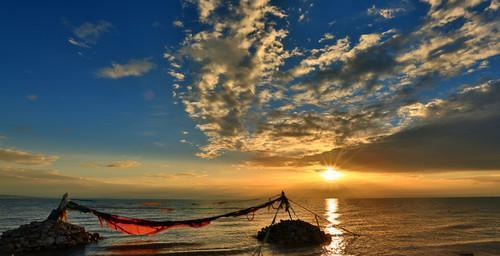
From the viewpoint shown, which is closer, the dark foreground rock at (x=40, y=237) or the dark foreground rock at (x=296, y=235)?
the dark foreground rock at (x=40, y=237)

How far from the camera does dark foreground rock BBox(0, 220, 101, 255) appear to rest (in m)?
22.0

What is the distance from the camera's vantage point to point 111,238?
1216 inches

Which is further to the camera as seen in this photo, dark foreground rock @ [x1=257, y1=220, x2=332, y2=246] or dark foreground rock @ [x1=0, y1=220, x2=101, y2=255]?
dark foreground rock @ [x1=257, y1=220, x2=332, y2=246]

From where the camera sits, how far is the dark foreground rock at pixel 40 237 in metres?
22.0

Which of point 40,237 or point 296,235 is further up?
point 40,237

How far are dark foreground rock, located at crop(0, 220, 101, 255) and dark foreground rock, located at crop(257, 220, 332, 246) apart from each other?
48.9 ft

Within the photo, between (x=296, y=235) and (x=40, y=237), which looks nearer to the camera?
(x=40, y=237)

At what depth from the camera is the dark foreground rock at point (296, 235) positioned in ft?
83.4

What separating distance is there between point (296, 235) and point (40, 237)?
59.5 feet

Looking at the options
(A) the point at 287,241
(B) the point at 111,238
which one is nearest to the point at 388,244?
(A) the point at 287,241

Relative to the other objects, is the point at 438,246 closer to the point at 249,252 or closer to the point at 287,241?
the point at 287,241

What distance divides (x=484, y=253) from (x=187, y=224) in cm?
2060

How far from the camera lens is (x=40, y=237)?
22688 millimetres

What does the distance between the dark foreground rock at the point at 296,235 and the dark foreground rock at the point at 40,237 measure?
48.9ft
